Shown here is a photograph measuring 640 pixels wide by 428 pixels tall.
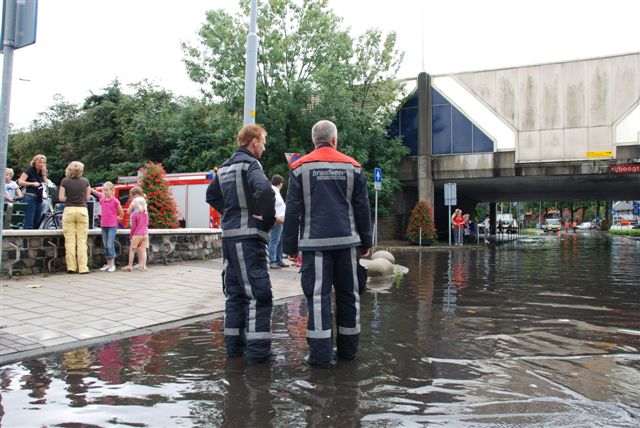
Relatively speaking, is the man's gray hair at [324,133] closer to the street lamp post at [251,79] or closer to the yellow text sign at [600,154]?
the street lamp post at [251,79]

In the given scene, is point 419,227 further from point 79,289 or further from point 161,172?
point 79,289

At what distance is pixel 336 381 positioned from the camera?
365cm

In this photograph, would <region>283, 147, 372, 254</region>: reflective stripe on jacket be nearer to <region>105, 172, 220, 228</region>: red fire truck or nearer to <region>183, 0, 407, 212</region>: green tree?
<region>105, 172, 220, 228</region>: red fire truck

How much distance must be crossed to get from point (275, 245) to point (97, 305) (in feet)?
16.4

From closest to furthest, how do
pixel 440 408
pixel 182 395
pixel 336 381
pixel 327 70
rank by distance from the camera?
1. pixel 440 408
2. pixel 182 395
3. pixel 336 381
4. pixel 327 70

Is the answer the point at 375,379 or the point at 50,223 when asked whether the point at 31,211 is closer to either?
the point at 50,223

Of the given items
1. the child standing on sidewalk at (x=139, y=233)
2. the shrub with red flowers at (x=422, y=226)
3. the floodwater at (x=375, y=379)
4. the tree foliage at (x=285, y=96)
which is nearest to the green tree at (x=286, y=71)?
the tree foliage at (x=285, y=96)

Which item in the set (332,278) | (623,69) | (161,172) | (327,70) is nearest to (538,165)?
(623,69)

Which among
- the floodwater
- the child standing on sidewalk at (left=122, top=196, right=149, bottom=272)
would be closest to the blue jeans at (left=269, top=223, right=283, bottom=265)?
the child standing on sidewalk at (left=122, top=196, right=149, bottom=272)

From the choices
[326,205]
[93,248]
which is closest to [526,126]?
[93,248]

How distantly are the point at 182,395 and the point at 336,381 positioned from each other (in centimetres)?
103

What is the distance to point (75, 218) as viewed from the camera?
29.2ft

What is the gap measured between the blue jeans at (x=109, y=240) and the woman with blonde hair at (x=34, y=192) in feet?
6.34

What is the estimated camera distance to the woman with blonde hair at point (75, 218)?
8.92m
